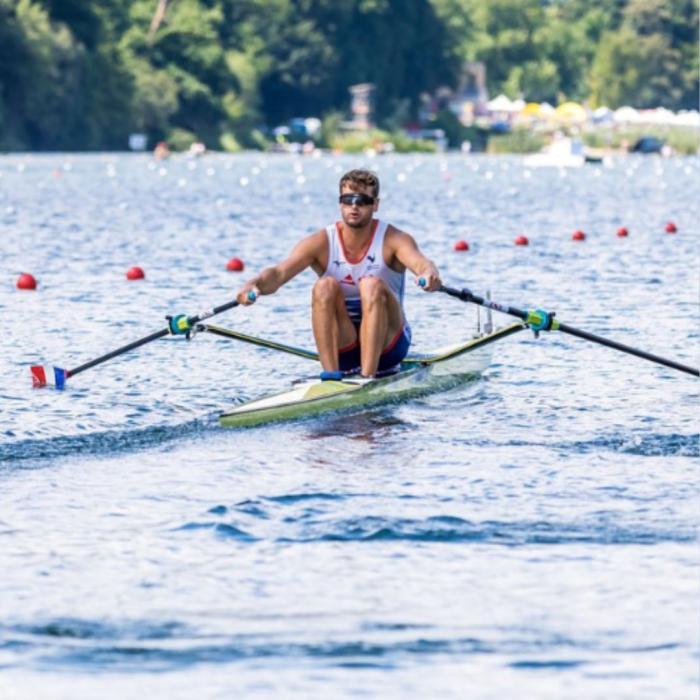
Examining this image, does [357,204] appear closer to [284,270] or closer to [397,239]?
[397,239]

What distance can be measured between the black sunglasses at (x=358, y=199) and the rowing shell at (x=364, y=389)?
131 cm

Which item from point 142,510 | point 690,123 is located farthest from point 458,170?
point 142,510

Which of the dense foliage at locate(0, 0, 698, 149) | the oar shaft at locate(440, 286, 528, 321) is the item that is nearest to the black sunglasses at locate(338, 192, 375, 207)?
the oar shaft at locate(440, 286, 528, 321)

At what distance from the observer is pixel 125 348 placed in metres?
15.0

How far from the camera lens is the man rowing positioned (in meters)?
14.0

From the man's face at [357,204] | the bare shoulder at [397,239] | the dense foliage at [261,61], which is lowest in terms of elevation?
the dense foliage at [261,61]

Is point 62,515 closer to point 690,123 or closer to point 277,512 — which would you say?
point 277,512

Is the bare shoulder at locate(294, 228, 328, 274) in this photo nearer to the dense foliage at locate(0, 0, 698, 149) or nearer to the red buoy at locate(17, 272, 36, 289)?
the red buoy at locate(17, 272, 36, 289)

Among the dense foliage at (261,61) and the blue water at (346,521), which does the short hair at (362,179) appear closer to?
the blue water at (346,521)

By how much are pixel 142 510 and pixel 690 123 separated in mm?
115856

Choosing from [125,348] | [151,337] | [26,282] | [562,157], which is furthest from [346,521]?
[562,157]

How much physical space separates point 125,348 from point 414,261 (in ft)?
8.03

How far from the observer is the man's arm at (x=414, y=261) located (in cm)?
1363

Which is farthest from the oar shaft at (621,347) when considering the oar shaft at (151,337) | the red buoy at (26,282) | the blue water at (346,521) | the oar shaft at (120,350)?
the red buoy at (26,282)
